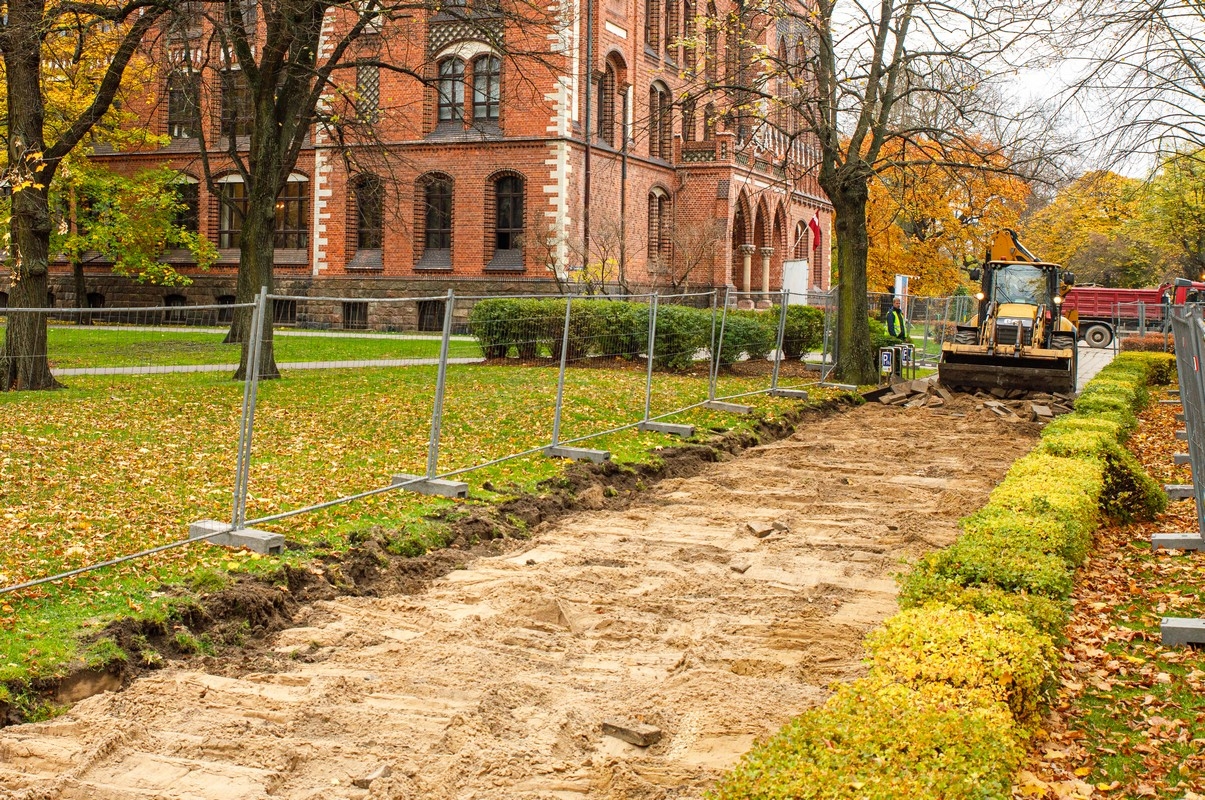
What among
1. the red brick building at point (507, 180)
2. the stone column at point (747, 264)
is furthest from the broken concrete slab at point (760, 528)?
the stone column at point (747, 264)

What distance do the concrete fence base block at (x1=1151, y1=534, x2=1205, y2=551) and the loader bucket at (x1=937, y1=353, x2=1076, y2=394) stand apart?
1353 centimetres

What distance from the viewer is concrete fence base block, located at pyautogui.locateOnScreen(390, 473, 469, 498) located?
10602 millimetres

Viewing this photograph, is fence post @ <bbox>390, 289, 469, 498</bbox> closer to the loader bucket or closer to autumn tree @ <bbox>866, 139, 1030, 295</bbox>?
the loader bucket

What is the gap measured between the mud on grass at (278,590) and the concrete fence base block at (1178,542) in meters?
4.58

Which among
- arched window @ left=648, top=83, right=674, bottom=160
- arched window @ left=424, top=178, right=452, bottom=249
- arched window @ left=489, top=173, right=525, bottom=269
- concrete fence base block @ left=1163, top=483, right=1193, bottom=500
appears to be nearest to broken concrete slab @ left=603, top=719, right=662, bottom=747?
concrete fence base block @ left=1163, top=483, right=1193, bottom=500

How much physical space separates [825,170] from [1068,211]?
1653 inches

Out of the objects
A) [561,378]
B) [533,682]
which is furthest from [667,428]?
[533,682]

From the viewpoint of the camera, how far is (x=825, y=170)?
77.5 feet

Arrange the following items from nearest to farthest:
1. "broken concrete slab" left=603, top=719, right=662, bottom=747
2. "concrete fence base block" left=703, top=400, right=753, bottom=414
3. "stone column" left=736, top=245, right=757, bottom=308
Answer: "broken concrete slab" left=603, top=719, right=662, bottom=747
"concrete fence base block" left=703, top=400, right=753, bottom=414
"stone column" left=736, top=245, right=757, bottom=308

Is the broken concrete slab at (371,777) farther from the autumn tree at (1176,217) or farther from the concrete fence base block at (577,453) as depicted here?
the autumn tree at (1176,217)

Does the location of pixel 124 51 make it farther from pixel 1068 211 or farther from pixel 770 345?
pixel 1068 211

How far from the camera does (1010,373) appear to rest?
22.4 metres

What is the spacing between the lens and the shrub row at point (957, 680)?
12.3ft

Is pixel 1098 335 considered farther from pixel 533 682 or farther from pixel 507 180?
pixel 533 682
